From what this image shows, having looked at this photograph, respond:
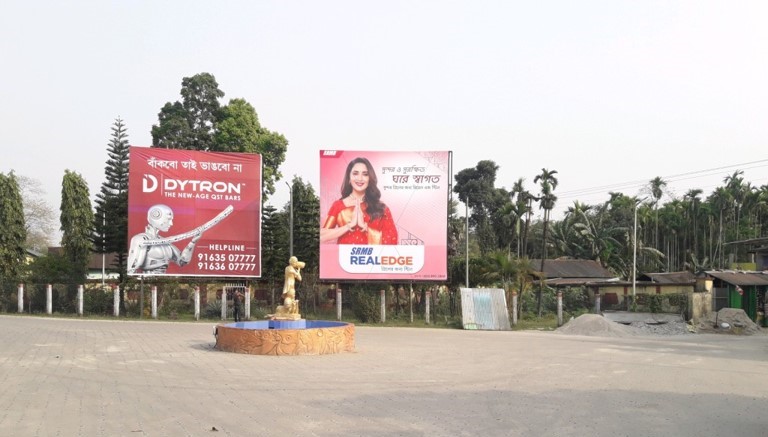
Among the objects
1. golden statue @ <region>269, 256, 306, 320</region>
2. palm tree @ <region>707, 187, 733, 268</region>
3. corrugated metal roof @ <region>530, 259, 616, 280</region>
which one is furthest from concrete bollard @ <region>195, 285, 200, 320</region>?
palm tree @ <region>707, 187, 733, 268</region>

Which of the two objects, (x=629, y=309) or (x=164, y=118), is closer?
(x=629, y=309)

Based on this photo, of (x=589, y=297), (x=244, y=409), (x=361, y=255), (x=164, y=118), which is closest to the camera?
(x=244, y=409)

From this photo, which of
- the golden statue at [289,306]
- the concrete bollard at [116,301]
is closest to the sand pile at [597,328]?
the golden statue at [289,306]

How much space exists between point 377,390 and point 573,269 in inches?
1757

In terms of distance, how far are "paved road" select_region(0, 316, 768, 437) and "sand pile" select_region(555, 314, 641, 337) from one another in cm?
711

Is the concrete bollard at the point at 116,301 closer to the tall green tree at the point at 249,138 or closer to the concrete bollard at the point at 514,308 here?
the tall green tree at the point at 249,138

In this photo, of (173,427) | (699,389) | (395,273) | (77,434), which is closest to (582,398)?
(699,389)

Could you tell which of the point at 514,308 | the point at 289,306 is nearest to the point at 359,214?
the point at 514,308

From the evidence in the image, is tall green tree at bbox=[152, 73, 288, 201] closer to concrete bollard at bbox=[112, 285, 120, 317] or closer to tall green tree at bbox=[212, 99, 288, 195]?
tall green tree at bbox=[212, 99, 288, 195]

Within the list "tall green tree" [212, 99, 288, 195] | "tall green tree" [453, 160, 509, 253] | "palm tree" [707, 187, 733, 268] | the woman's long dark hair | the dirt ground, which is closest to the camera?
the dirt ground

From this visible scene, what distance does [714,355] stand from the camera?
1962cm

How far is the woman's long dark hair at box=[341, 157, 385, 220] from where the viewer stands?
31.9 m

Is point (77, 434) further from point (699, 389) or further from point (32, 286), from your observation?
point (32, 286)

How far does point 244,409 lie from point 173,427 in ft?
4.62
